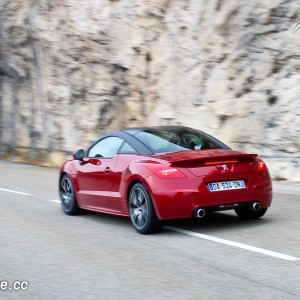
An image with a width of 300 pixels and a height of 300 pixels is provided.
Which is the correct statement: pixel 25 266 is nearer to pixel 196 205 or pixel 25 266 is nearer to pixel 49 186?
pixel 196 205

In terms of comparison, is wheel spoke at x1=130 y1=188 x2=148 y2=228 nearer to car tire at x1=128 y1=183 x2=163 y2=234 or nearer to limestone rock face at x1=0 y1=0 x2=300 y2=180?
car tire at x1=128 y1=183 x2=163 y2=234

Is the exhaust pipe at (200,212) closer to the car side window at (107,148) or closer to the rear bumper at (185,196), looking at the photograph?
the rear bumper at (185,196)

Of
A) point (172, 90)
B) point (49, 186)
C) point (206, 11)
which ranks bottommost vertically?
point (49, 186)

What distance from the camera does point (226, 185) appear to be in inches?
305

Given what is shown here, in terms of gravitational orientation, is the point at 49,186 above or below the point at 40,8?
below

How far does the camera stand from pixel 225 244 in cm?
710

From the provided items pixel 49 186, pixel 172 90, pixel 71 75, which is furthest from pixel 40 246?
pixel 71 75

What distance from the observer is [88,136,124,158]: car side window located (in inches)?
349

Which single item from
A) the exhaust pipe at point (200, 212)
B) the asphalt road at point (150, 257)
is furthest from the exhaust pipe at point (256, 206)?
the exhaust pipe at point (200, 212)

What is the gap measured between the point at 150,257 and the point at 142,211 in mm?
1324

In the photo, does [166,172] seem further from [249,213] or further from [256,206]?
[249,213]

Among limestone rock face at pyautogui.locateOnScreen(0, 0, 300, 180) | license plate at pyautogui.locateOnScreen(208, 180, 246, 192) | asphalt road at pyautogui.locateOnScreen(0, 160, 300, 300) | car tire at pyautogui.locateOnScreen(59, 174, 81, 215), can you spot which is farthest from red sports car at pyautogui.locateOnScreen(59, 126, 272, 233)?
limestone rock face at pyautogui.locateOnScreen(0, 0, 300, 180)

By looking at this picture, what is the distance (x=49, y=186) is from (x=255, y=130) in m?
5.10

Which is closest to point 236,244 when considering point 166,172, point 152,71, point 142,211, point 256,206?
point 256,206
